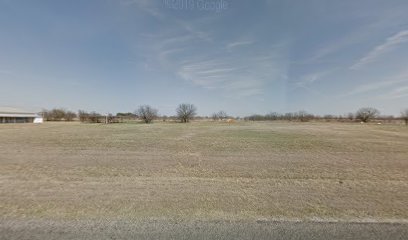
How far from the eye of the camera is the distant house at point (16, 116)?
74.8 m

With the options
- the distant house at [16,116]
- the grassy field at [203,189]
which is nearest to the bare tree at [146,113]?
the distant house at [16,116]

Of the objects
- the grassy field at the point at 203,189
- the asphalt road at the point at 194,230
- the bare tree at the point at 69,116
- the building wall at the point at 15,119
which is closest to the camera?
the asphalt road at the point at 194,230

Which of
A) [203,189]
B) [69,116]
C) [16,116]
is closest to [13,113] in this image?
[16,116]

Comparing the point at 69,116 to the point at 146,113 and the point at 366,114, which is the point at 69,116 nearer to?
the point at 146,113

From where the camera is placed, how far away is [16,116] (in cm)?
7981

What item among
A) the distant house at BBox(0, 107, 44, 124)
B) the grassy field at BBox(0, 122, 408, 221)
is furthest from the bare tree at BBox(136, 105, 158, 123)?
the grassy field at BBox(0, 122, 408, 221)

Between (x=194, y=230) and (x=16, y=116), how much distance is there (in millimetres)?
99366

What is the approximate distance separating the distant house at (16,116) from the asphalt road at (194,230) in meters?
91.5

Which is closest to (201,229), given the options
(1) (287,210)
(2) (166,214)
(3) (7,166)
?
(2) (166,214)

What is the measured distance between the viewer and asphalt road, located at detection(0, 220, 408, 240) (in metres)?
3.38

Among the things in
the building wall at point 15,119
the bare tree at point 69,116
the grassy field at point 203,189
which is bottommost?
the grassy field at point 203,189

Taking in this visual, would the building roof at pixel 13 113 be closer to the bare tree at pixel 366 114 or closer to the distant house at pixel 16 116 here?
the distant house at pixel 16 116

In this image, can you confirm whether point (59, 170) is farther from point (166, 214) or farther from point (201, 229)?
point (201, 229)

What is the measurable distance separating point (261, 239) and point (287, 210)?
140cm
